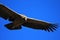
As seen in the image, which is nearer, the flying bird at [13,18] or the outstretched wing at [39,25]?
the flying bird at [13,18]

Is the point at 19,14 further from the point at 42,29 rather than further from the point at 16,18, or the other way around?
the point at 42,29

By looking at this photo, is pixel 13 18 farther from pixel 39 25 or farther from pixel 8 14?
pixel 39 25

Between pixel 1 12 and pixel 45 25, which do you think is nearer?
pixel 1 12

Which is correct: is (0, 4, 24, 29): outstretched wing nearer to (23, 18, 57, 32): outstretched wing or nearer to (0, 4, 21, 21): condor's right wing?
(0, 4, 21, 21): condor's right wing

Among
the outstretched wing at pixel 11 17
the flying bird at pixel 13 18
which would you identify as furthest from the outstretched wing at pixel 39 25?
the outstretched wing at pixel 11 17

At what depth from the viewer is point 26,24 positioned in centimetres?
2539

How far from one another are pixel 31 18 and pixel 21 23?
1.17 m

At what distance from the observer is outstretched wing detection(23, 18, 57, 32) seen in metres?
25.4

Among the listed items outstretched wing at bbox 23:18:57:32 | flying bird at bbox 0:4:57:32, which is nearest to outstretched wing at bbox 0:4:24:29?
flying bird at bbox 0:4:57:32

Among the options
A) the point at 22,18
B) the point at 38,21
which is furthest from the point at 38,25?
the point at 22,18

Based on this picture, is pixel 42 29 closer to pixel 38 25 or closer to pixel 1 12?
pixel 38 25

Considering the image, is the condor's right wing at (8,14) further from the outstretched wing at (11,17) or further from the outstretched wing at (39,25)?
the outstretched wing at (39,25)

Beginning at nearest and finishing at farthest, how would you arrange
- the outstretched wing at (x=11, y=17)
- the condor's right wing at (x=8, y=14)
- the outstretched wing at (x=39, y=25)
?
the condor's right wing at (x=8, y=14) < the outstretched wing at (x=11, y=17) < the outstretched wing at (x=39, y=25)

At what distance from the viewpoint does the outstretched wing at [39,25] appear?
25447mm
